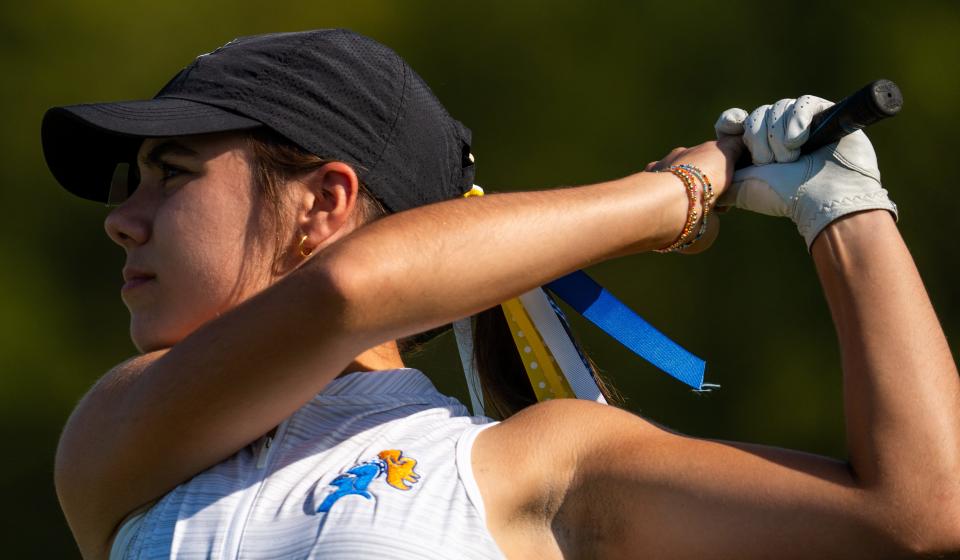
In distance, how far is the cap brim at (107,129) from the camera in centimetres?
148

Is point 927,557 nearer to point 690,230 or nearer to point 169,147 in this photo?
point 690,230

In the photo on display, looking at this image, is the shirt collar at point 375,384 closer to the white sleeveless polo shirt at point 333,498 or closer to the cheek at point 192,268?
the white sleeveless polo shirt at point 333,498

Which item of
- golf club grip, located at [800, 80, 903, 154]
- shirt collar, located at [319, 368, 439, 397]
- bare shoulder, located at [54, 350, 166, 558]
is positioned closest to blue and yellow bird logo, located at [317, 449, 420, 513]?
shirt collar, located at [319, 368, 439, 397]

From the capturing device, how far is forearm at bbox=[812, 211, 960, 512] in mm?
1344

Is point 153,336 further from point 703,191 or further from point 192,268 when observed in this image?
point 703,191

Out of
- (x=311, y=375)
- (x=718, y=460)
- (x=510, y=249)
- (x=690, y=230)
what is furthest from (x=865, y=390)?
(x=311, y=375)

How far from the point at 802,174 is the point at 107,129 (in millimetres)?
823

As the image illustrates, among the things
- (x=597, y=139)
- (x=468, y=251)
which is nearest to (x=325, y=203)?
(x=468, y=251)

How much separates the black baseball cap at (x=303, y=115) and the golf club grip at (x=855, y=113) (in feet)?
1.62

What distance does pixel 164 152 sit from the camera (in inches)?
61.0

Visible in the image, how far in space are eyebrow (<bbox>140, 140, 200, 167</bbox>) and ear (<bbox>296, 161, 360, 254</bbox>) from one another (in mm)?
143

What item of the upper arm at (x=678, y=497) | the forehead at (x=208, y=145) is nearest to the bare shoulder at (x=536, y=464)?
the upper arm at (x=678, y=497)

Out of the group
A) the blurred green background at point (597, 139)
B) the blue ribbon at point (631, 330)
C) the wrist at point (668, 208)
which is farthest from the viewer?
the blurred green background at point (597, 139)

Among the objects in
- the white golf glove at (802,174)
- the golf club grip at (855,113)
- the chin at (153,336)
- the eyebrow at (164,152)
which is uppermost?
the eyebrow at (164,152)
